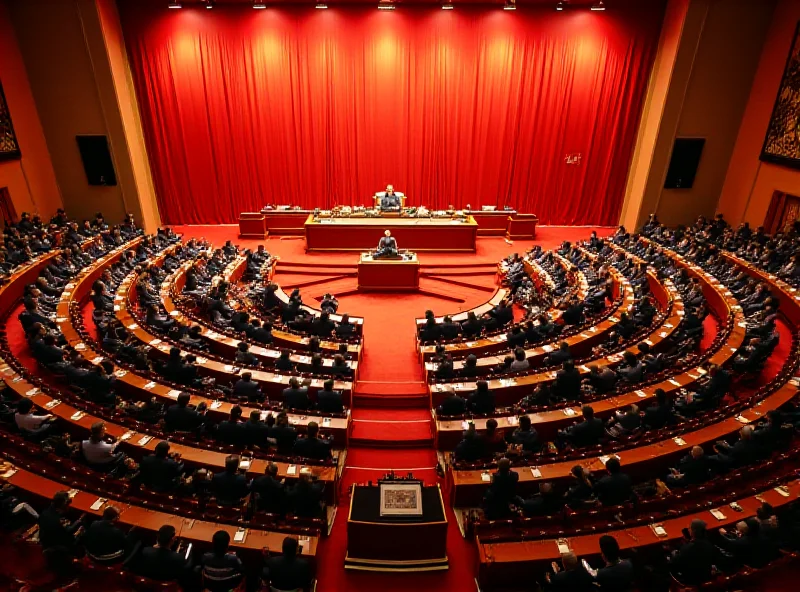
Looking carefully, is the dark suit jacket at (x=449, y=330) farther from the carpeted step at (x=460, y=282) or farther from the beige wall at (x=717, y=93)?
the beige wall at (x=717, y=93)

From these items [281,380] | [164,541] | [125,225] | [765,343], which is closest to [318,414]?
[281,380]

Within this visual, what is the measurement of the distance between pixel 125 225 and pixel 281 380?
1161 cm

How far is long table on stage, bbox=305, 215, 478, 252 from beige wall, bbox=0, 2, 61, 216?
876 cm

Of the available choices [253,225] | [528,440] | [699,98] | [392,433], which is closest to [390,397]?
[392,433]

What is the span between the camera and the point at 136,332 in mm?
8914

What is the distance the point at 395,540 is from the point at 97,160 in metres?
17.0

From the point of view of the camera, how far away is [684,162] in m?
16.9

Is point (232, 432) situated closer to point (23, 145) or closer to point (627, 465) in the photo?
point (627, 465)

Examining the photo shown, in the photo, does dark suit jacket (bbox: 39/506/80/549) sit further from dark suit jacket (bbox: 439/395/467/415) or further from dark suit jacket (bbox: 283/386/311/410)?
dark suit jacket (bbox: 439/395/467/415)

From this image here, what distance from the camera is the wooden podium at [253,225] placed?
16688mm

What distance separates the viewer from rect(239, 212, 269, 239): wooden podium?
54.7ft

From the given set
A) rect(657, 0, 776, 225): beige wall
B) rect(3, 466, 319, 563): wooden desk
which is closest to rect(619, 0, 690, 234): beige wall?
rect(657, 0, 776, 225): beige wall

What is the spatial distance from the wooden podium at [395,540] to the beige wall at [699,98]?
51.7 ft

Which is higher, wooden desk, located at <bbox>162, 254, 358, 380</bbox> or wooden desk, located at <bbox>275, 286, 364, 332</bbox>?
wooden desk, located at <bbox>162, 254, 358, 380</bbox>
